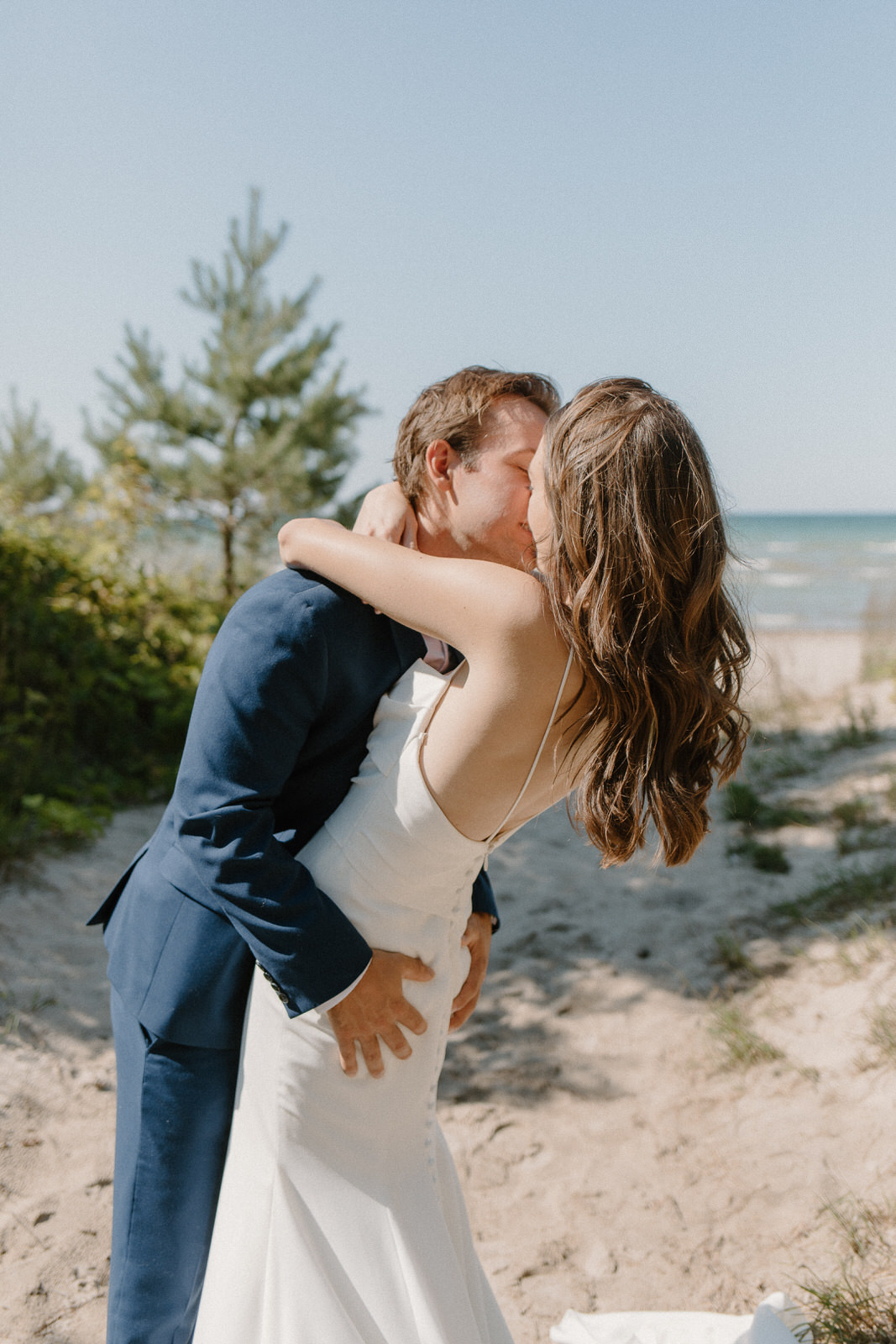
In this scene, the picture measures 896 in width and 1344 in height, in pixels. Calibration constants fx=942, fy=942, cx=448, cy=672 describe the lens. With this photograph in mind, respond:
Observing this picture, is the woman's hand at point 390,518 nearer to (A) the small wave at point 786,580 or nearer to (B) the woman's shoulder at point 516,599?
(B) the woman's shoulder at point 516,599

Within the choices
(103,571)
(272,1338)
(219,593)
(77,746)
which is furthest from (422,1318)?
(219,593)

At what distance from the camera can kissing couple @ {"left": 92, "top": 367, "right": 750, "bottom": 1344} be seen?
155 cm

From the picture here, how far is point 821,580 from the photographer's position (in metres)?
29.6

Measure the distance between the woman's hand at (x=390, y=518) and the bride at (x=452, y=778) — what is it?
0.24 metres

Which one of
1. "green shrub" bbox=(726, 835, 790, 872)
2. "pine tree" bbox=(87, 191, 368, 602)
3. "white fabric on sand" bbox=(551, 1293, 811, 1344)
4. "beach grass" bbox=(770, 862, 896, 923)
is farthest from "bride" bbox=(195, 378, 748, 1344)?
"pine tree" bbox=(87, 191, 368, 602)

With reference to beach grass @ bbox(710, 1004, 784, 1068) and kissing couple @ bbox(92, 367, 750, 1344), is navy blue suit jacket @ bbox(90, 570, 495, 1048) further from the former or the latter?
beach grass @ bbox(710, 1004, 784, 1068)

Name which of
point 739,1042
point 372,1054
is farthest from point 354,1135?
point 739,1042

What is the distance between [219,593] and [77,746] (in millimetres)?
3573

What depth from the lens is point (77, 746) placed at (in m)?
6.81

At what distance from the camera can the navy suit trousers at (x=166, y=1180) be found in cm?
171

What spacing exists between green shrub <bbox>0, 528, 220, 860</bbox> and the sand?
520 mm

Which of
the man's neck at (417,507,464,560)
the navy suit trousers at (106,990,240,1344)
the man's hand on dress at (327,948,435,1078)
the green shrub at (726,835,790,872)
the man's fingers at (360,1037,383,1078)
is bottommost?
the green shrub at (726,835,790,872)

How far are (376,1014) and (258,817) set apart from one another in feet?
1.39

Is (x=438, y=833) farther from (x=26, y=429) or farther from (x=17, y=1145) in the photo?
(x=26, y=429)
